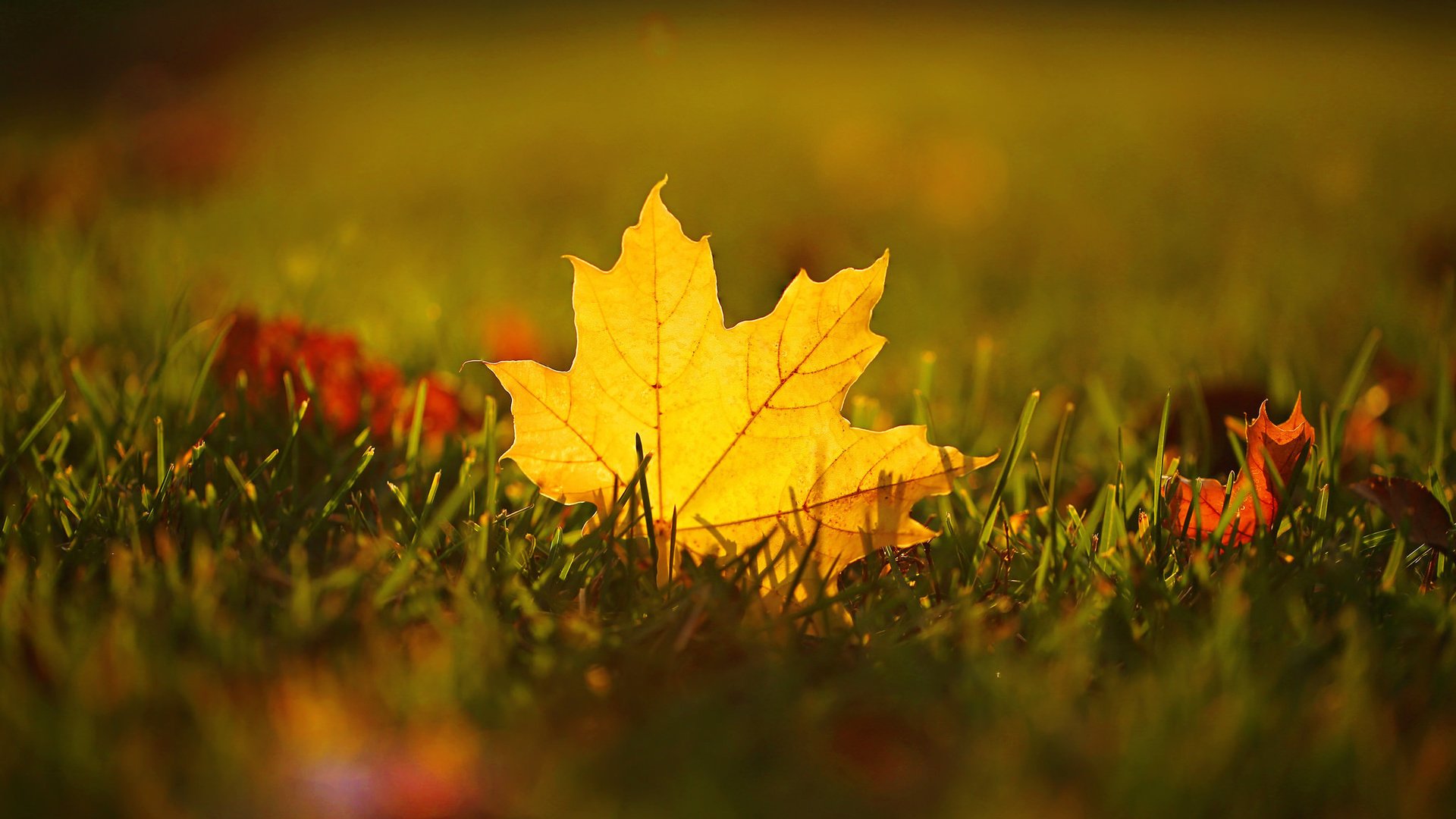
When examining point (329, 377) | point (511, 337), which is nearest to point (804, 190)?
point (511, 337)

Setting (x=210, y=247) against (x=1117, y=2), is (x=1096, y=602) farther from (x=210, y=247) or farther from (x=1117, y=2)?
(x=1117, y=2)

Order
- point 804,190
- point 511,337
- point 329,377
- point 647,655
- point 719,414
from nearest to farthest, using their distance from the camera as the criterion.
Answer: point 647,655 → point 719,414 → point 329,377 → point 511,337 → point 804,190

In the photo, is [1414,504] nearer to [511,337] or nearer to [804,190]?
[511,337]

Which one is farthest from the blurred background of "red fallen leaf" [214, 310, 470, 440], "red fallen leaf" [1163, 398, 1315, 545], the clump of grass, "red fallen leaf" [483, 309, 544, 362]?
the clump of grass

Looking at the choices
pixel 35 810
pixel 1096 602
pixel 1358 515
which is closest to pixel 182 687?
pixel 35 810

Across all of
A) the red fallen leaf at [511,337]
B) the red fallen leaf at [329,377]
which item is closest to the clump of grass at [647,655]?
the red fallen leaf at [329,377]

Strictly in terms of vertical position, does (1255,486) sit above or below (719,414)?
below
